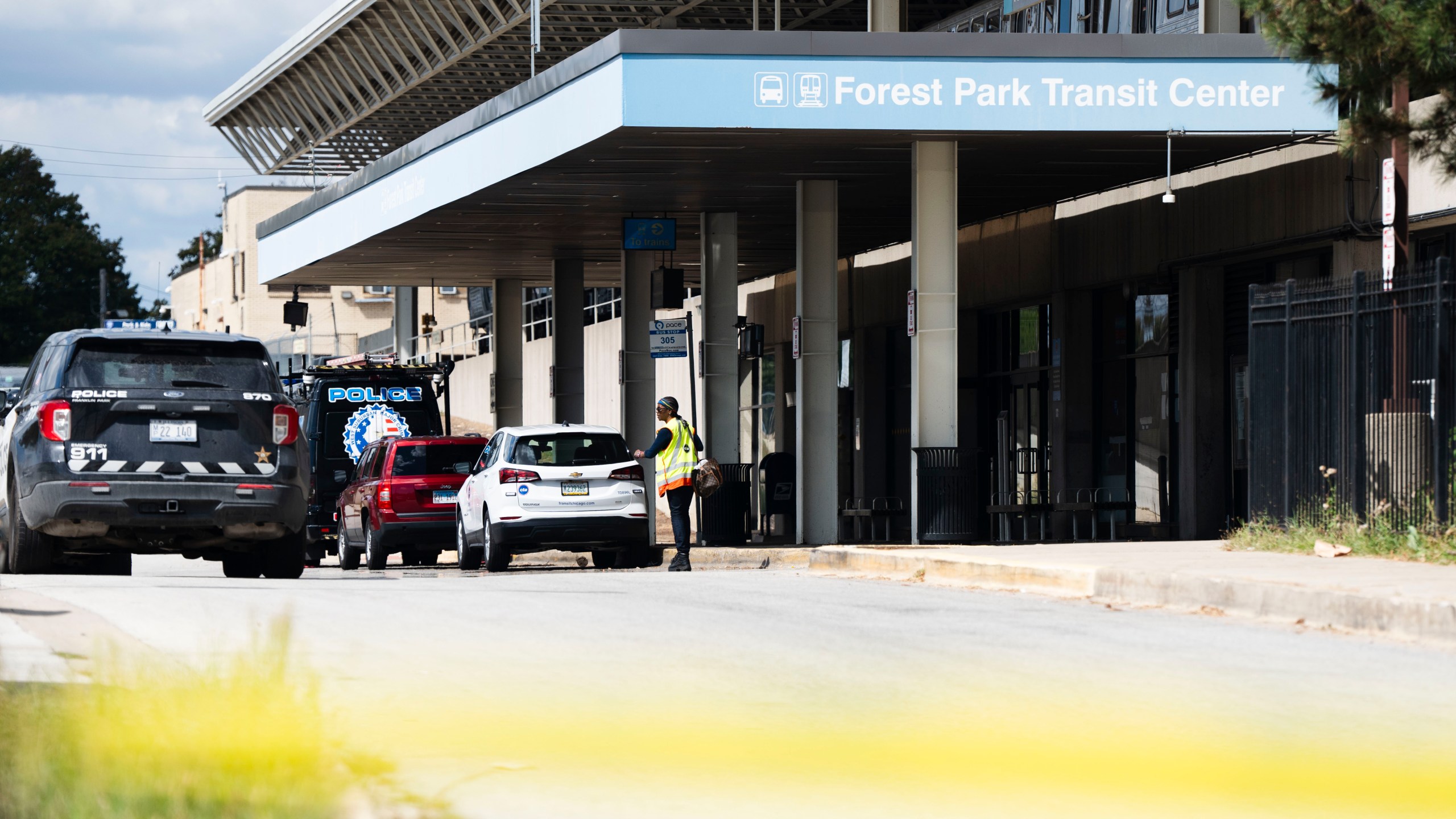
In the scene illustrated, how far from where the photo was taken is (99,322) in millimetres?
95875

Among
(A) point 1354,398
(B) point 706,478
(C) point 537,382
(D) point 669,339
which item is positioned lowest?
(B) point 706,478

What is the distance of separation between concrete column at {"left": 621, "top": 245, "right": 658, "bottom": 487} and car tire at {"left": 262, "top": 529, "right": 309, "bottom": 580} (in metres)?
12.8

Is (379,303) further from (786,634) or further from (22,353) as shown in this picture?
(786,634)

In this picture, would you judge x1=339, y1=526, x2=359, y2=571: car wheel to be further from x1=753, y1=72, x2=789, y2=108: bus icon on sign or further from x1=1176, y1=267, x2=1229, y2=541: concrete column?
x1=1176, y1=267, x2=1229, y2=541: concrete column

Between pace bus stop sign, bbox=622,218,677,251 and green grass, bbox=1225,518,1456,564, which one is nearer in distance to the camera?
green grass, bbox=1225,518,1456,564

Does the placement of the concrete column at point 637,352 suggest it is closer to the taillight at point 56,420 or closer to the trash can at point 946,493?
the trash can at point 946,493

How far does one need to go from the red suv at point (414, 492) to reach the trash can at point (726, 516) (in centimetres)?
310

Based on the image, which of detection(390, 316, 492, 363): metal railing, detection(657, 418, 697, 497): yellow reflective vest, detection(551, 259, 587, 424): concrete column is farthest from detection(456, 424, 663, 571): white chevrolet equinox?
detection(390, 316, 492, 363): metal railing

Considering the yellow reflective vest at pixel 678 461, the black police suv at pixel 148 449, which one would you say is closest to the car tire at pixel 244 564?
the black police suv at pixel 148 449

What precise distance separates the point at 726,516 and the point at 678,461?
14.0ft

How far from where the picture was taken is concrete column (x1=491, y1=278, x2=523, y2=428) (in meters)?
36.0

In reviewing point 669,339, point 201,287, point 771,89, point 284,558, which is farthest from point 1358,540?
point 201,287

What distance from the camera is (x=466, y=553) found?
21688mm

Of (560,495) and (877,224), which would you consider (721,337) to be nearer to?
(877,224)
